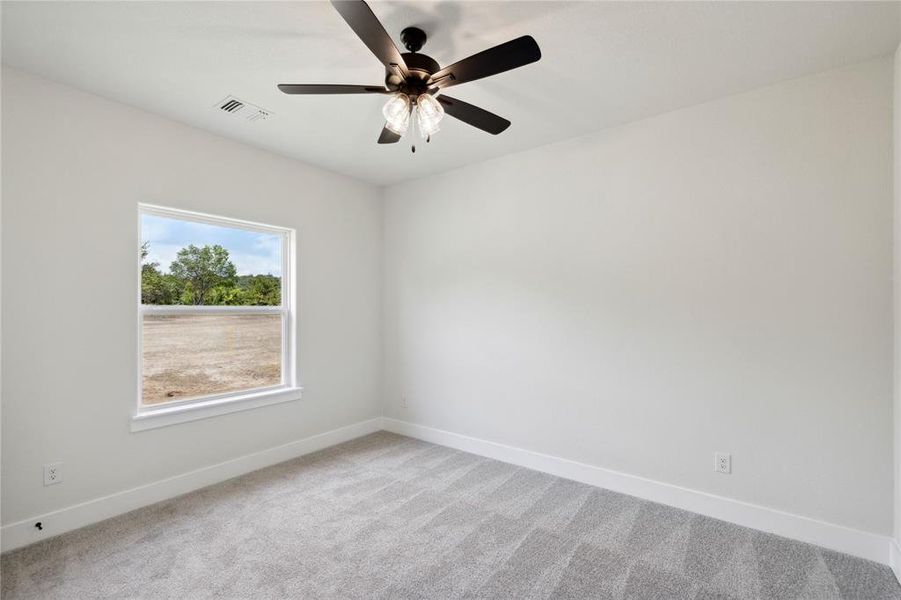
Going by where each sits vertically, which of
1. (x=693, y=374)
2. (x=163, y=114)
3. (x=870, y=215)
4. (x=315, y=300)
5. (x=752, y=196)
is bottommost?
(x=693, y=374)

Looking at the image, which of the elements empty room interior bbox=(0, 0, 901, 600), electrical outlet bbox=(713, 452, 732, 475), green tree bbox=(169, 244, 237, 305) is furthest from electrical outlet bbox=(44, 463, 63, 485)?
electrical outlet bbox=(713, 452, 732, 475)

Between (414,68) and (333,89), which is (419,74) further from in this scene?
(333,89)

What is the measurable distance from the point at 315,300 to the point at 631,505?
2.98 meters

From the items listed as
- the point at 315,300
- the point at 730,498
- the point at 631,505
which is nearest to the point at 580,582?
the point at 631,505

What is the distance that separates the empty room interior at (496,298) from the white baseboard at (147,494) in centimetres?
1

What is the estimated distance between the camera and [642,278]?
2.91m

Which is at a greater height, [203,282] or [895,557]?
[203,282]

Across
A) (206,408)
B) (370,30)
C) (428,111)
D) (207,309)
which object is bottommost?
(206,408)

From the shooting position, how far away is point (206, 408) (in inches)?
121

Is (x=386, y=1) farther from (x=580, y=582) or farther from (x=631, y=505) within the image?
(x=631, y=505)

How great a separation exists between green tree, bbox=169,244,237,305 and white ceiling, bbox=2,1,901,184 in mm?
928

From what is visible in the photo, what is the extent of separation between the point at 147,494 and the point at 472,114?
10.2ft

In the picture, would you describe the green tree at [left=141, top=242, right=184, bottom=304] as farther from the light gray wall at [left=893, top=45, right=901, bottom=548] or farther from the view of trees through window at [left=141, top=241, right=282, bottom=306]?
the light gray wall at [left=893, top=45, right=901, bottom=548]

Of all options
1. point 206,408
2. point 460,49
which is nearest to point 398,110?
point 460,49
